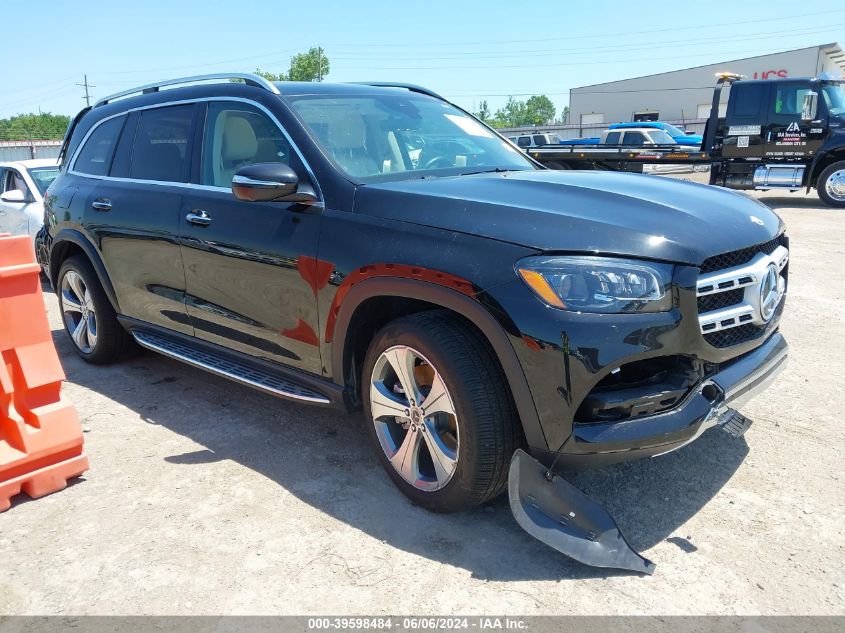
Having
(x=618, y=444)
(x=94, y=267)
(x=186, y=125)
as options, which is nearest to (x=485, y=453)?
(x=618, y=444)

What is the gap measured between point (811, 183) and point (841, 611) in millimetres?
14065

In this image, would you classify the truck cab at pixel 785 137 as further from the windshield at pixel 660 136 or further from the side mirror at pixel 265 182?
the side mirror at pixel 265 182

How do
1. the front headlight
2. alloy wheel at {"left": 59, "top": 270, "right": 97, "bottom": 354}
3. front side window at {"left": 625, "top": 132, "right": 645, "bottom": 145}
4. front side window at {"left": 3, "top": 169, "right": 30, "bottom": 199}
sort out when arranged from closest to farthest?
1. the front headlight
2. alloy wheel at {"left": 59, "top": 270, "right": 97, "bottom": 354}
3. front side window at {"left": 3, "top": 169, "right": 30, "bottom": 199}
4. front side window at {"left": 625, "top": 132, "right": 645, "bottom": 145}

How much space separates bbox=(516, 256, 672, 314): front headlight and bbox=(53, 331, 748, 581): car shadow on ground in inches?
39.7

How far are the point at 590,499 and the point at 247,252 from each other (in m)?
2.07

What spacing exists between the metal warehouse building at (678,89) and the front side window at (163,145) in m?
43.6

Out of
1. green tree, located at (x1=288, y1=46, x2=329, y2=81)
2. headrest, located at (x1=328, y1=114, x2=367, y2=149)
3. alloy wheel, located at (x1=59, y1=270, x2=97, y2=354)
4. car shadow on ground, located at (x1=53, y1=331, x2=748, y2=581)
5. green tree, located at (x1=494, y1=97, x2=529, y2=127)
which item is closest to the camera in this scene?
car shadow on ground, located at (x1=53, y1=331, x2=748, y2=581)

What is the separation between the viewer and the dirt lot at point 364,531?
2.48 m

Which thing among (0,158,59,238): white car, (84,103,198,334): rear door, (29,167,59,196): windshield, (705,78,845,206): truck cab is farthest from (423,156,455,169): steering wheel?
(705,78,845,206): truck cab

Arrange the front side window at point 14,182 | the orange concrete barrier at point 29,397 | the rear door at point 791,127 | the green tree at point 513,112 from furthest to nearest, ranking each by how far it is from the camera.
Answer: the green tree at point 513,112 → the rear door at point 791,127 → the front side window at point 14,182 → the orange concrete barrier at point 29,397

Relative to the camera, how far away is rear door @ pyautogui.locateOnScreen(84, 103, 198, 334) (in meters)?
4.11

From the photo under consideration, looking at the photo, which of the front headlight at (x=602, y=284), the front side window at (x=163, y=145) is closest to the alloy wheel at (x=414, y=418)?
the front headlight at (x=602, y=284)

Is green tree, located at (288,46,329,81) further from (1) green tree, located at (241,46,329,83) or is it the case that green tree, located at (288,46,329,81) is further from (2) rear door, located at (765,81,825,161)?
(2) rear door, located at (765,81,825,161)

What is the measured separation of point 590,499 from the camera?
2.59 metres
